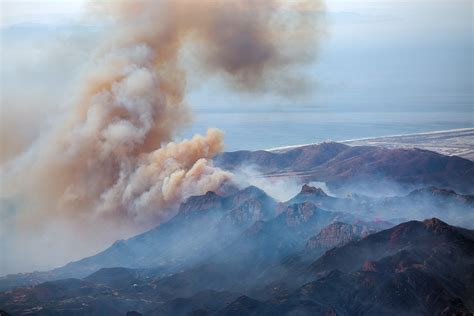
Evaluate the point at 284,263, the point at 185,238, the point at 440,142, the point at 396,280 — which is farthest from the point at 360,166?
the point at 396,280

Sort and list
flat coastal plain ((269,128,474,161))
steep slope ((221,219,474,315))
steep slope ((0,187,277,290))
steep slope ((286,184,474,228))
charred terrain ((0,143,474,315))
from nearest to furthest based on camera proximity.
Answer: steep slope ((221,219,474,315))
charred terrain ((0,143,474,315))
steep slope ((286,184,474,228))
steep slope ((0,187,277,290))
flat coastal plain ((269,128,474,161))

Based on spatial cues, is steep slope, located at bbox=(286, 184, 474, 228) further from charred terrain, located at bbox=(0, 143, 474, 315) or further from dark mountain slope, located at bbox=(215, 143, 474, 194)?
dark mountain slope, located at bbox=(215, 143, 474, 194)

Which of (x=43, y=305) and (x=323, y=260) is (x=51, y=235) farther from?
(x=323, y=260)

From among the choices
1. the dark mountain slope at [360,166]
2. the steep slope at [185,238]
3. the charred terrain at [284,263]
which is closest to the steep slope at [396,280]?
the charred terrain at [284,263]

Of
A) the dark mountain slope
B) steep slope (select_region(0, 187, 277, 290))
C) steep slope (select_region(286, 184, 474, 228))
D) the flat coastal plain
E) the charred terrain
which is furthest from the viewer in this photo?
the flat coastal plain

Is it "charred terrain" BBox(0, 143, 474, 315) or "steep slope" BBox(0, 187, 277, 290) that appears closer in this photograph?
"charred terrain" BBox(0, 143, 474, 315)

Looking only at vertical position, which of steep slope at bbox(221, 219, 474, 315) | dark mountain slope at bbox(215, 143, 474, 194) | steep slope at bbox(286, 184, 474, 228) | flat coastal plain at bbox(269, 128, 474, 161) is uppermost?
flat coastal plain at bbox(269, 128, 474, 161)

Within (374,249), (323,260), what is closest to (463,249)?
(374,249)

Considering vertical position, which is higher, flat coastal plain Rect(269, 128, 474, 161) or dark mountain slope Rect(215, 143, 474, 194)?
flat coastal plain Rect(269, 128, 474, 161)

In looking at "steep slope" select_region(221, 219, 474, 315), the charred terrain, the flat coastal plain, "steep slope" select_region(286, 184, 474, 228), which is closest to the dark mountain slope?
the charred terrain
